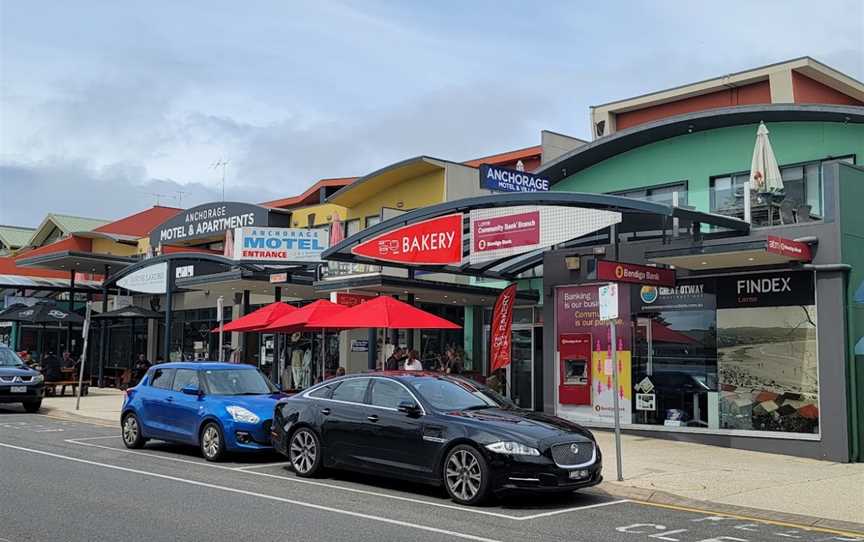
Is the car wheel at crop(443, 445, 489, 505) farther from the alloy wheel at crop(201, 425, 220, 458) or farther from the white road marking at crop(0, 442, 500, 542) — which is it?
the alloy wheel at crop(201, 425, 220, 458)

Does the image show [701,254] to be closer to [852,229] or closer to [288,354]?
[852,229]

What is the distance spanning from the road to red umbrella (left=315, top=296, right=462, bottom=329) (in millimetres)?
4614

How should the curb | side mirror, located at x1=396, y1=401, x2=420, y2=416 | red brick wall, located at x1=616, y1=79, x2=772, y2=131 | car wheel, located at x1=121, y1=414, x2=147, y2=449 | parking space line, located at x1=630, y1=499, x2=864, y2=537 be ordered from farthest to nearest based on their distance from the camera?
red brick wall, located at x1=616, y1=79, x2=772, y2=131, car wheel, located at x1=121, y1=414, x2=147, y2=449, side mirror, located at x1=396, y1=401, x2=420, y2=416, the curb, parking space line, located at x1=630, y1=499, x2=864, y2=537

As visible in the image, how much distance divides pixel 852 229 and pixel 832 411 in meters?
3.02

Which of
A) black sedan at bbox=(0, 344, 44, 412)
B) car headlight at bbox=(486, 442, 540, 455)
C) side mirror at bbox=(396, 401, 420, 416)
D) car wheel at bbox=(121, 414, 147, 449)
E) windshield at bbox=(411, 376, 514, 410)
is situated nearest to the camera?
car headlight at bbox=(486, 442, 540, 455)

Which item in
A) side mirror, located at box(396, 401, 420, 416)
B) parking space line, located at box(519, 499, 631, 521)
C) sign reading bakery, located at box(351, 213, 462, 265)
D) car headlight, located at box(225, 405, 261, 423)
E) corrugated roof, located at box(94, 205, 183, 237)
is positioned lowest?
parking space line, located at box(519, 499, 631, 521)

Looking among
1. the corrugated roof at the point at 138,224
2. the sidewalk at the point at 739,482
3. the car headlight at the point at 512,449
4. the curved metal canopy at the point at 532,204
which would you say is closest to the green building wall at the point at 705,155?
the curved metal canopy at the point at 532,204

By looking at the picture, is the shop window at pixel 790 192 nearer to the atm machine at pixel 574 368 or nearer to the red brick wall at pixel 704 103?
the atm machine at pixel 574 368

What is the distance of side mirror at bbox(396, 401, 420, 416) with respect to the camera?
11.1m

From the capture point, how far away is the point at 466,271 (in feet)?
64.8

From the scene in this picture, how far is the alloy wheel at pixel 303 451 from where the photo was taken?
12.2 meters

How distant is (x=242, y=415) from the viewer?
45.6 feet

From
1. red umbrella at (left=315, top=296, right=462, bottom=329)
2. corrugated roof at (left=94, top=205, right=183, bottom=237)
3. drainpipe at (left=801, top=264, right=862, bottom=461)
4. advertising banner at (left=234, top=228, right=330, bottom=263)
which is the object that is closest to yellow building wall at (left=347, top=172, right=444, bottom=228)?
advertising banner at (left=234, top=228, right=330, bottom=263)

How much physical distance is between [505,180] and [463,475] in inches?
337
